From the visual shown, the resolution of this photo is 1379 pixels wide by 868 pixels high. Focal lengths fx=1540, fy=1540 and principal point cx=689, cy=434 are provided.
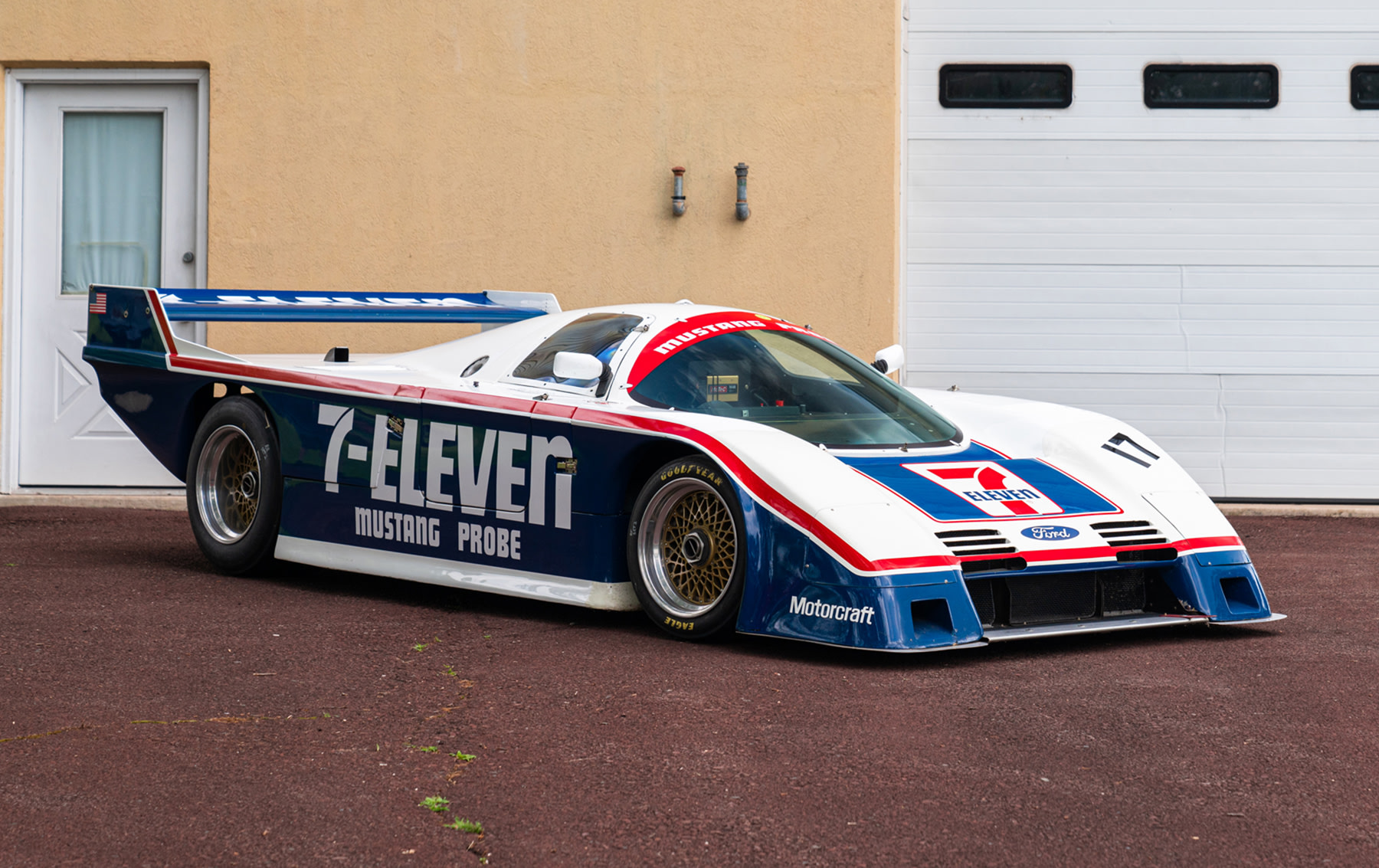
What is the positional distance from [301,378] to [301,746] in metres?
2.87

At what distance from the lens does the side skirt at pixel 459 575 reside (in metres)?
5.25

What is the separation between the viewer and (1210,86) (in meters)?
9.72

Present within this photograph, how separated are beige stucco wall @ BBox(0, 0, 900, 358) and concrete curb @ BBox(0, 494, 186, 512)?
101 centimetres

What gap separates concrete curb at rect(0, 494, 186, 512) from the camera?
9344 mm

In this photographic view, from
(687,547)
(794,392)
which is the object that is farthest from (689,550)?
(794,392)

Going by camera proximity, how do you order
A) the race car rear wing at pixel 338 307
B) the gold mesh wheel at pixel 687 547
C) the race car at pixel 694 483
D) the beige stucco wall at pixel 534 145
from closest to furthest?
1. the race car at pixel 694 483
2. the gold mesh wheel at pixel 687 547
3. the race car rear wing at pixel 338 307
4. the beige stucco wall at pixel 534 145

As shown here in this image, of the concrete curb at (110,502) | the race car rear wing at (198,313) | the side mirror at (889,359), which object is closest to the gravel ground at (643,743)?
the race car rear wing at (198,313)

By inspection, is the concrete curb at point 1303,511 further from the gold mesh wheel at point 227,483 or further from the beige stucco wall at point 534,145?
the gold mesh wheel at point 227,483

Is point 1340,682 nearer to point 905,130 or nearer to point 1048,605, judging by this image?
point 1048,605

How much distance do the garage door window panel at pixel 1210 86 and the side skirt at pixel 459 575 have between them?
6.01 metres

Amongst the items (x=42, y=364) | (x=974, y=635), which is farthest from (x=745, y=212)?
(x=974, y=635)

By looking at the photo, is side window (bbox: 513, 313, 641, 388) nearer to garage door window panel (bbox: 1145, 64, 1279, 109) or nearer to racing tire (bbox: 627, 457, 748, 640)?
racing tire (bbox: 627, 457, 748, 640)

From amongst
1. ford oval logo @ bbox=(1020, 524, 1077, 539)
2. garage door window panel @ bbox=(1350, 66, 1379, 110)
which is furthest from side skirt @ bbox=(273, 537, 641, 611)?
garage door window panel @ bbox=(1350, 66, 1379, 110)

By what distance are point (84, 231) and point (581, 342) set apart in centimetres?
532
